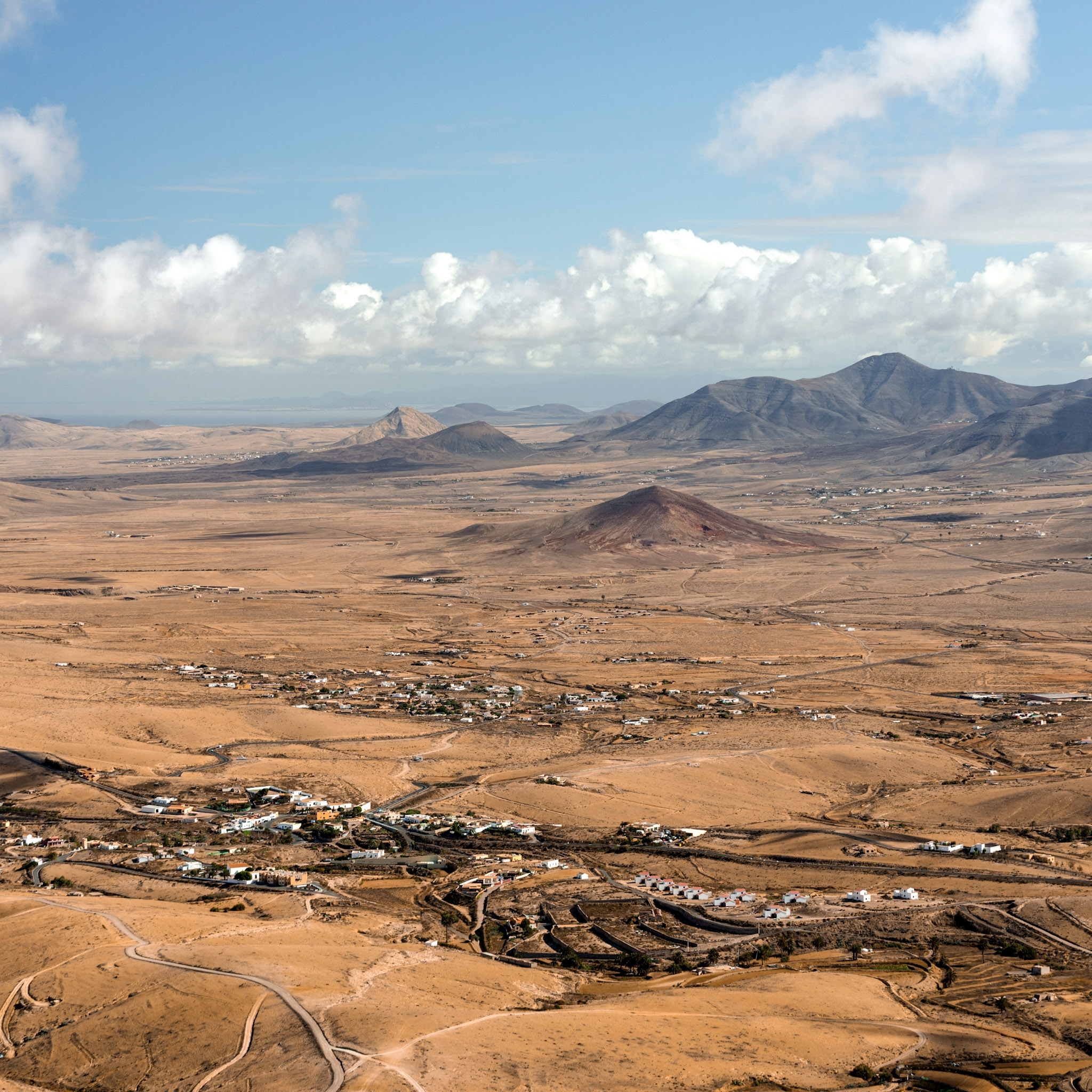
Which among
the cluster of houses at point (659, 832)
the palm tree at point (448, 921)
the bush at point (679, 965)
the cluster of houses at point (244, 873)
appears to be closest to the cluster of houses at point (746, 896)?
the bush at point (679, 965)

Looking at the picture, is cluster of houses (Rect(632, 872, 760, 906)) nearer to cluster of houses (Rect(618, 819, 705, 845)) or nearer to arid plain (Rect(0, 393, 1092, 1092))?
arid plain (Rect(0, 393, 1092, 1092))

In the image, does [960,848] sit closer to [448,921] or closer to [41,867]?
[448,921]

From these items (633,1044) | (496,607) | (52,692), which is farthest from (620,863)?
(496,607)

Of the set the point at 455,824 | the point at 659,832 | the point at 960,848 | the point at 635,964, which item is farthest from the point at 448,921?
the point at 960,848

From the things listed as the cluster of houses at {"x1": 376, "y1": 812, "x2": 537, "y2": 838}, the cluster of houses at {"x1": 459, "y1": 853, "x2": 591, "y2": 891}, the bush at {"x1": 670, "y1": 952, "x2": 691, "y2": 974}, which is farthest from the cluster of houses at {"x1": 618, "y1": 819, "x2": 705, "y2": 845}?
the bush at {"x1": 670, "y1": 952, "x2": 691, "y2": 974}

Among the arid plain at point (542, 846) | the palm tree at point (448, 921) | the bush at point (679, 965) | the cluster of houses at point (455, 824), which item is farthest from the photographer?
the cluster of houses at point (455, 824)

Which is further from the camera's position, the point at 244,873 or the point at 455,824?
the point at 455,824

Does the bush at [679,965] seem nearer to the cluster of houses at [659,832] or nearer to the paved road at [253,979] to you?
the paved road at [253,979]
